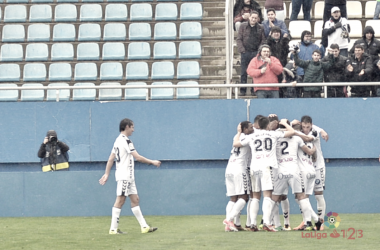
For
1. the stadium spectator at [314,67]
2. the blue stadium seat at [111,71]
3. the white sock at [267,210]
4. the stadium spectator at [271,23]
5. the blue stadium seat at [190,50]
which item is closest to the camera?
the white sock at [267,210]

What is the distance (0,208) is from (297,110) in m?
6.24

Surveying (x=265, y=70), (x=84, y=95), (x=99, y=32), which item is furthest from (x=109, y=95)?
(x=265, y=70)

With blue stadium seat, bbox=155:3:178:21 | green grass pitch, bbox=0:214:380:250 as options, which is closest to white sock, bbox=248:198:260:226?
green grass pitch, bbox=0:214:380:250

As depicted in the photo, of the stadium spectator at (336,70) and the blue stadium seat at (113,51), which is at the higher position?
the blue stadium seat at (113,51)

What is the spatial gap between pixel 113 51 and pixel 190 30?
6.52 feet

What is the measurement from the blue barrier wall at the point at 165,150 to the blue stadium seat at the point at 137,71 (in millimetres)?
2584

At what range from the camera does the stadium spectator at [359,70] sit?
1391cm

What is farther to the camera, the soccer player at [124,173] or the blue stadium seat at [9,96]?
the blue stadium seat at [9,96]

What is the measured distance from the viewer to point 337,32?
15703mm

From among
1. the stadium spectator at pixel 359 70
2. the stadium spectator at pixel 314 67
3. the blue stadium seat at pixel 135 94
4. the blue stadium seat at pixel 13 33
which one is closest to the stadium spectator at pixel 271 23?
the stadium spectator at pixel 314 67

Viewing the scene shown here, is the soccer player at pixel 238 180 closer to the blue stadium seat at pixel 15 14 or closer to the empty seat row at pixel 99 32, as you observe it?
the empty seat row at pixel 99 32

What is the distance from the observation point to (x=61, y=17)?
19156 millimetres

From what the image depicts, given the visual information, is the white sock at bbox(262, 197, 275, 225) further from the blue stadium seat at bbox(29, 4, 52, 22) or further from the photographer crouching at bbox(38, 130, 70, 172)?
the blue stadium seat at bbox(29, 4, 52, 22)

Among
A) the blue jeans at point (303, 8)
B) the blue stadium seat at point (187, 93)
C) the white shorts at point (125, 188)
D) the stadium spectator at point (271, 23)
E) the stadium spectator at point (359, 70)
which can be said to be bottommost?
the white shorts at point (125, 188)
